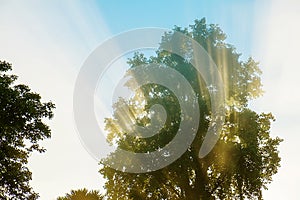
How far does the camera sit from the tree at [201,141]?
24922 millimetres

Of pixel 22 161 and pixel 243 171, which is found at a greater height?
pixel 22 161

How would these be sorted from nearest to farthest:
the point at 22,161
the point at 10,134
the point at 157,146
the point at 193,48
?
1. the point at 10,134
2. the point at 22,161
3. the point at 157,146
4. the point at 193,48

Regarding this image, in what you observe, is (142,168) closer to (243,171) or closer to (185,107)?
(185,107)

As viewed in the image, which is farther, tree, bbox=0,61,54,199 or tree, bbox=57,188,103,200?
tree, bbox=57,188,103,200

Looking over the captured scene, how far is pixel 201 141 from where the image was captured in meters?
25.4

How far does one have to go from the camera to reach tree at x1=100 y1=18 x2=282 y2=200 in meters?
24.9

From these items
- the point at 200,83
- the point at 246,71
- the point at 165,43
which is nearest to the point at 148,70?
the point at 165,43

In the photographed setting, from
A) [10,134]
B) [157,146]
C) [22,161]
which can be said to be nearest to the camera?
[10,134]

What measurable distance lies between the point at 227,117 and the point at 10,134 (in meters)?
17.1

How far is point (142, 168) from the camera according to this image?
979 inches

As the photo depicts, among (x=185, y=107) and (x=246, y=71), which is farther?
(x=246, y=71)

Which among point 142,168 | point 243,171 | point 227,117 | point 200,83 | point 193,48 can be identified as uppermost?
point 193,48

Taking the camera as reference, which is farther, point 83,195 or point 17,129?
point 83,195

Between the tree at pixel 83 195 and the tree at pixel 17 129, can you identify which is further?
the tree at pixel 83 195
